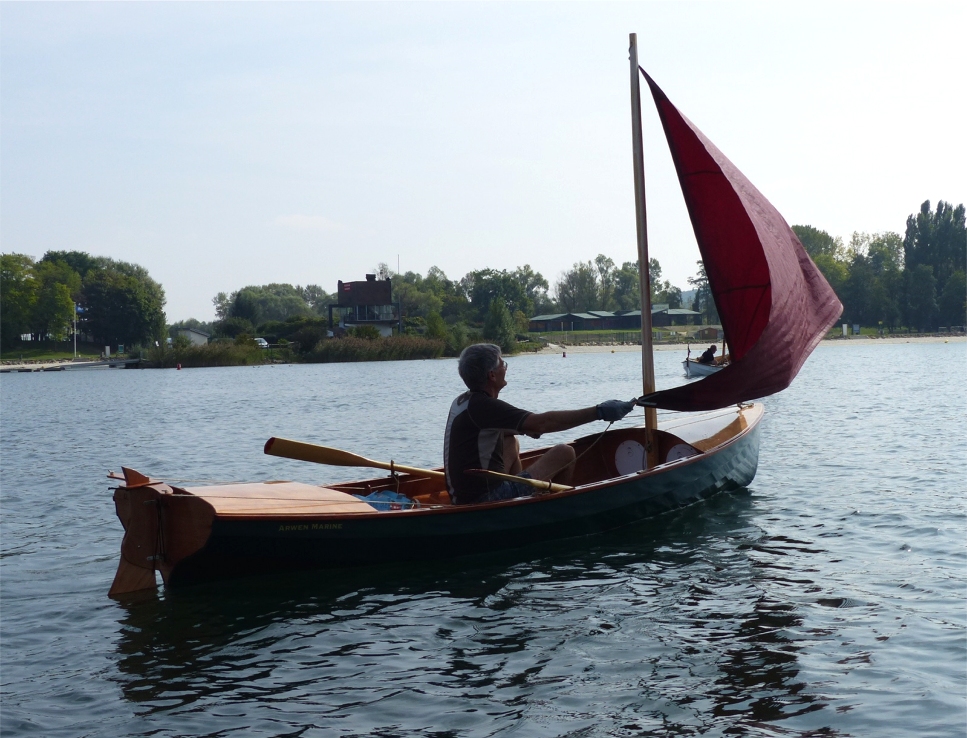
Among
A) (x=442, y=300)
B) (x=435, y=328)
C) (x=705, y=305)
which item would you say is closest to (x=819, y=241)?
(x=705, y=305)

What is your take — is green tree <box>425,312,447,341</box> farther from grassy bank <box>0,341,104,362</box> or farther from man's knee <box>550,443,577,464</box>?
man's knee <box>550,443,577,464</box>

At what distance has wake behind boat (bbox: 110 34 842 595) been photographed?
7.82 meters

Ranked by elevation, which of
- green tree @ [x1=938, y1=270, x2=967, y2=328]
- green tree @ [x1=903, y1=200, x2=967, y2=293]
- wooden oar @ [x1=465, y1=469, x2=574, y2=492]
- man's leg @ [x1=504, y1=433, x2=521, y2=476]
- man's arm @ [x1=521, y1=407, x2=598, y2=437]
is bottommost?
wooden oar @ [x1=465, y1=469, x2=574, y2=492]

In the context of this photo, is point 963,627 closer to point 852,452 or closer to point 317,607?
point 317,607

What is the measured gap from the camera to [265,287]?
586 ft

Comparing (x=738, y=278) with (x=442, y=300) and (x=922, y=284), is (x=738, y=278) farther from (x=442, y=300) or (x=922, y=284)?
(x=442, y=300)

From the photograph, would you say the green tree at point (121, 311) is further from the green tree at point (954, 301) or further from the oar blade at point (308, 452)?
the oar blade at point (308, 452)

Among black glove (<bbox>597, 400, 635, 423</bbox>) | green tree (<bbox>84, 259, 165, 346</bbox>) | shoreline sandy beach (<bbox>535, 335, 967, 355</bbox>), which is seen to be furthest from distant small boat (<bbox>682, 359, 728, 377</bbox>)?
green tree (<bbox>84, 259, 165, 346</bbox>)

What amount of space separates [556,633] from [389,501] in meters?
2.49

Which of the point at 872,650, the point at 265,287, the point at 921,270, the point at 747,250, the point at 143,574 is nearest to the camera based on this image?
the point at 872,650

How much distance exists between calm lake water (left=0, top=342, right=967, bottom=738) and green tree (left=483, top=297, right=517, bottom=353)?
7732 cm

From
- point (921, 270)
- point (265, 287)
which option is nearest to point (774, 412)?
point (921, 270)

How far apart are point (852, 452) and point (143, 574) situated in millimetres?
13403

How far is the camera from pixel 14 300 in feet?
321
